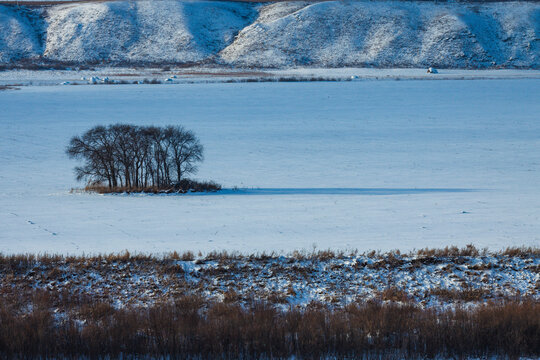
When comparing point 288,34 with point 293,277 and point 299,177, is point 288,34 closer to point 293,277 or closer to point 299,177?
point 299,177

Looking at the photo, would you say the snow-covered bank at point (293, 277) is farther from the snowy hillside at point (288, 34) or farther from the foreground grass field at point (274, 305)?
the snowy hillside at point (288, 34)

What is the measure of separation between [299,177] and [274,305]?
1244 centimetres

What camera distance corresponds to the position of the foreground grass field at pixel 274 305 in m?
8.27

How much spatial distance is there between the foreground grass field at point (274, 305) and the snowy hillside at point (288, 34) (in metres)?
80.7

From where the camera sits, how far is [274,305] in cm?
914

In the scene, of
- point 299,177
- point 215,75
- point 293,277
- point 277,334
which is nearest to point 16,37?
point 215,75

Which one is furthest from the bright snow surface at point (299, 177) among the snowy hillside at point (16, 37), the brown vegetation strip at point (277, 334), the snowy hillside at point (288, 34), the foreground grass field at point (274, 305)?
the snowy hillside at point (16, 37)

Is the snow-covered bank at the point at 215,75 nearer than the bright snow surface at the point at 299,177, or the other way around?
the bright snow surface at the point at 299,177

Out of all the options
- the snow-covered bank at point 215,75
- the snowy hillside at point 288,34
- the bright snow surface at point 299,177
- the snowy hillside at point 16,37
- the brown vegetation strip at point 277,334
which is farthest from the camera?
the snowy hillside at point 16,37

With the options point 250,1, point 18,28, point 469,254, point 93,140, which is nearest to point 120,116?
point 93,140

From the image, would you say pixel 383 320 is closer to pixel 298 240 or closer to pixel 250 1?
pixel 298 240

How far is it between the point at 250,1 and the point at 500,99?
92.4m

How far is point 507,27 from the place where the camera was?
101m

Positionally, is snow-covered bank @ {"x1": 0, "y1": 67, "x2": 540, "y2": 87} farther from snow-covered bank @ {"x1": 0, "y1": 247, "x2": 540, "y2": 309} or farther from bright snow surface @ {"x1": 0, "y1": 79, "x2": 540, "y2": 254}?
snow-covered bank @ {"x1": 0, "y1": 247, "x2": 540, "y2": 309}
